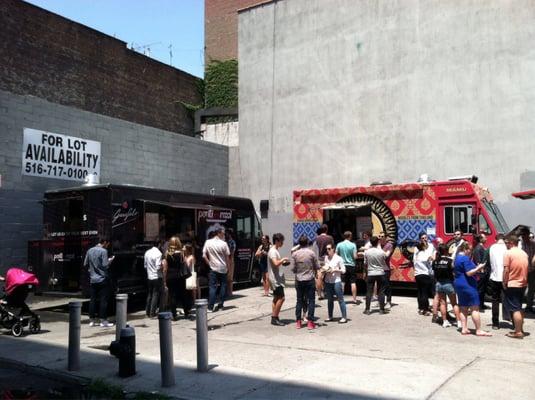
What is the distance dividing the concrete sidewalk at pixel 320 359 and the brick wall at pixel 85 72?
12.2 meters

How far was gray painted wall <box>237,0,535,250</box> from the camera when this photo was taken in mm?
16516

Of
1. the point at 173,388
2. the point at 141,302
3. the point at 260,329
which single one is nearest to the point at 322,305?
the point at 260,329

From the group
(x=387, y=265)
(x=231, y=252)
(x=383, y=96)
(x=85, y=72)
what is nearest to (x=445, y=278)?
(x=387, y=265)

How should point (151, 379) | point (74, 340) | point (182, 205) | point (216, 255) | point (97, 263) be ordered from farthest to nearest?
point (182, 205), point (216, 255), point (97, 263), point (74, 340), point (151, 379)

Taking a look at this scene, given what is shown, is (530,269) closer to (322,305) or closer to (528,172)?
(322,305)

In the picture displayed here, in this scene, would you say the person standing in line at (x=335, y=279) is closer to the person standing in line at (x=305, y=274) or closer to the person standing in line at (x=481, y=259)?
the person standing in line at (x=305, y=274)

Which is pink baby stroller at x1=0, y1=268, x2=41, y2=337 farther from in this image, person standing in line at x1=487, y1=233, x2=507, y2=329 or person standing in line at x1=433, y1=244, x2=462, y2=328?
person standing in line at x1=487, y1=233, x2=507, y2=329

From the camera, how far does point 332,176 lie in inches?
774

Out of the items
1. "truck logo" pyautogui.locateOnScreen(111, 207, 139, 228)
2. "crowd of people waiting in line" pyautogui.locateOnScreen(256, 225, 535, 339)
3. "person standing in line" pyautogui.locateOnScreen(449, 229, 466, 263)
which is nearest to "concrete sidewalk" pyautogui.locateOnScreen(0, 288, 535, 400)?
"crowd of people waiting in line" pyautogui.locateOnScreen(256, 225, 535, 339)

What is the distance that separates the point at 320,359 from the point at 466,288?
3.16 meters

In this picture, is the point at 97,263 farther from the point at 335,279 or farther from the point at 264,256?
the point at 264,256

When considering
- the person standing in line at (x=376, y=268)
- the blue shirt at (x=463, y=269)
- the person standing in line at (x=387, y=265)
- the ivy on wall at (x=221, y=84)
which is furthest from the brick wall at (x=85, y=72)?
the blue shirt at (x=463, y=269)

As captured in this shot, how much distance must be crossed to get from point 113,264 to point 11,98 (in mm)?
5526

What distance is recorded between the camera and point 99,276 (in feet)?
35.6
